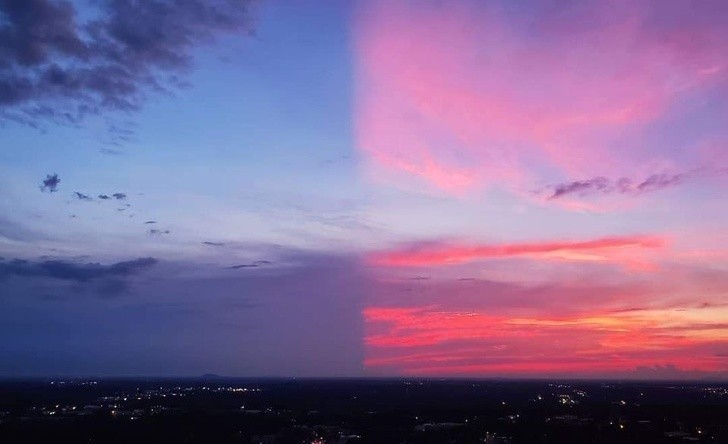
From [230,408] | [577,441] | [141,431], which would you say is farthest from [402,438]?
[230,408]

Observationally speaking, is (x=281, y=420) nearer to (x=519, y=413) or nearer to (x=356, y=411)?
(x=356, y=411)

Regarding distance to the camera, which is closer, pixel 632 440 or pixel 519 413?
pixel 632 440

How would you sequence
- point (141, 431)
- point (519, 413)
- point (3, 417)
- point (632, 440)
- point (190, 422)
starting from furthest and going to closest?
1. point (519, 413)
2. point (3, 417)
3. point (190, 422)
4. point (141, 431)
5. point (632, 440)

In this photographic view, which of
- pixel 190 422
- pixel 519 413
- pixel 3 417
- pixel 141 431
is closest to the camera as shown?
pixel 141 431

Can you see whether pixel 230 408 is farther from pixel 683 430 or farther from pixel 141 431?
pixel 683 430

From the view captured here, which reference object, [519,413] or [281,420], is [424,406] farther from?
[281,420]

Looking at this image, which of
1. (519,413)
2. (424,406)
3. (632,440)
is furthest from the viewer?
(424,406)

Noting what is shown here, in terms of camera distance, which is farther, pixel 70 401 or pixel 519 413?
pixel 70 401

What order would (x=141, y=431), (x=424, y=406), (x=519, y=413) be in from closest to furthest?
(x=141, y=431) → (x=519, y=413) → (x=424, y=406)

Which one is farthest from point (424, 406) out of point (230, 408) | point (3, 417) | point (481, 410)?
point (3, 417)
